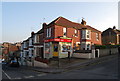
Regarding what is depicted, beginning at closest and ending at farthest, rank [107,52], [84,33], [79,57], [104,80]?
[104,80] → [79,57] → [107,52] → [84,33]

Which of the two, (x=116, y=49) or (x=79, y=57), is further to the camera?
(x=116, y=49)

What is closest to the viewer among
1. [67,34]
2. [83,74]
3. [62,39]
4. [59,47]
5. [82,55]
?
[83,74]

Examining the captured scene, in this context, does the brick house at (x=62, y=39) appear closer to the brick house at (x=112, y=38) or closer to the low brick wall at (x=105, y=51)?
the low brick wall at (x=105, y=51)

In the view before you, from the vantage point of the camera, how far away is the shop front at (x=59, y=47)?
2170 cm

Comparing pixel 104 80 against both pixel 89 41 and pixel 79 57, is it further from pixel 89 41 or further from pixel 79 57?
pixel 89 41

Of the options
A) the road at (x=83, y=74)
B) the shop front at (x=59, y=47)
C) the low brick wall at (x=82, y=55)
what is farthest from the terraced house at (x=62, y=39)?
the road at (x=83, y=74)

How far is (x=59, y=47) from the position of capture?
70.8 feet

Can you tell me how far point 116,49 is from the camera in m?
26.2

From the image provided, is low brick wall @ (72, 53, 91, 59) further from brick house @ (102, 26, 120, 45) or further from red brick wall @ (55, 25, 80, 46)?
brick house @ (102, 26, 120, 45)

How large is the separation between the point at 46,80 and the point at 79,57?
12902 mm

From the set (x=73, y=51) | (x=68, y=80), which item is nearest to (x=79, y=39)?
(x=73, y=51)

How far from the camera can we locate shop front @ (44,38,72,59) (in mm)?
21703

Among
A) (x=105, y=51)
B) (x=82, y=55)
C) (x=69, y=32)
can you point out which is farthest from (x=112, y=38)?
(x=82, y=55)

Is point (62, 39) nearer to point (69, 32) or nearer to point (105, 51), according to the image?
point (69, 32)
